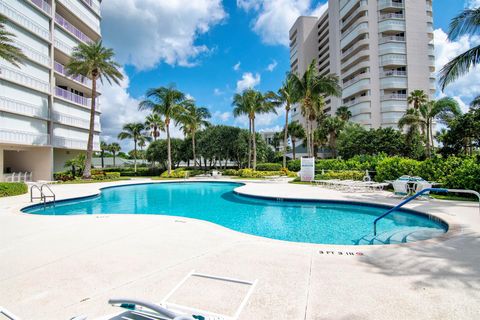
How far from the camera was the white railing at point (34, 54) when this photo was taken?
22.4 meters

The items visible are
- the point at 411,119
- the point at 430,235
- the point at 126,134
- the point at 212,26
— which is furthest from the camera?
the point at 126,134

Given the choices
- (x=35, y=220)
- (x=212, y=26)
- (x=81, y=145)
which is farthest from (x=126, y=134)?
(x=35, y=220)

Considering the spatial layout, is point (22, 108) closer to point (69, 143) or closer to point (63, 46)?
point (69, 143)

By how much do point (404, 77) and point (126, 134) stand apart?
50.7 m

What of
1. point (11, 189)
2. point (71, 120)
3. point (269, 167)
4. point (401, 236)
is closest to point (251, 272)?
point (401, 236)

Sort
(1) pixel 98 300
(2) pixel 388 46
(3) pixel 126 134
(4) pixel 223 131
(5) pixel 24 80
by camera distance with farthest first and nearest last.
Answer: (3) pixel 126 134, (2) pixel 388 46, (4) pixel 223 131, (5) pixel 24 80, (1) pixel 98 300

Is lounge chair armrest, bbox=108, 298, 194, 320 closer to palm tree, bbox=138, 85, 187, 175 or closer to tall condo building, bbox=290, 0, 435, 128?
palm tree, bbox=138, 85, 187, 175

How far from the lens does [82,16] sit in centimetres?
2978

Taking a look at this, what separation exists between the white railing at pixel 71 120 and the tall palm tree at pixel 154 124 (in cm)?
1215

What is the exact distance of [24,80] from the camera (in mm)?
22484

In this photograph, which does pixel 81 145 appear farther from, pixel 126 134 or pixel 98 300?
pixel 98 300

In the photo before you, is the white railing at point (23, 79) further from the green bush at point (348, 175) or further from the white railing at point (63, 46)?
the green bush at point (348, 175)

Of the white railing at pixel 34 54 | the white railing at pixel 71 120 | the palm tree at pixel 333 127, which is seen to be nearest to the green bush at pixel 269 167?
the palm tree at pixel 333 127

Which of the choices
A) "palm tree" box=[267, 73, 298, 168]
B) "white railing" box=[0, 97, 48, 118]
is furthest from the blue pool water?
"palm tree" box=[267, 73, 298, 168]
